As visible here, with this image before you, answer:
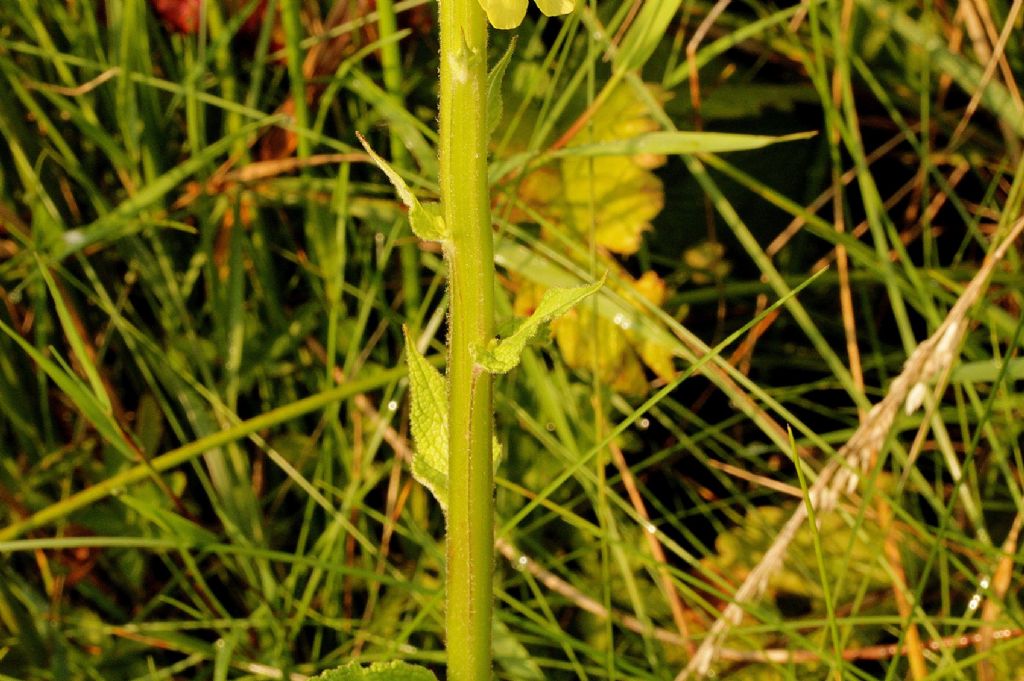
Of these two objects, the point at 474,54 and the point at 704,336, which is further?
the point at 704,336

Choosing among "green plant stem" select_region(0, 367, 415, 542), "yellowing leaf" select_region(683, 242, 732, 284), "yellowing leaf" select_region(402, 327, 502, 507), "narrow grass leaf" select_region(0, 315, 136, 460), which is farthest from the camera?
"yellowing leaf" select_region(683, 242, 732, 284)

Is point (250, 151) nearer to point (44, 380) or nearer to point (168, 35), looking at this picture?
point (168, 35)

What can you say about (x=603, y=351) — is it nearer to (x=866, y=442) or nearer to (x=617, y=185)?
(x=617, y=185)

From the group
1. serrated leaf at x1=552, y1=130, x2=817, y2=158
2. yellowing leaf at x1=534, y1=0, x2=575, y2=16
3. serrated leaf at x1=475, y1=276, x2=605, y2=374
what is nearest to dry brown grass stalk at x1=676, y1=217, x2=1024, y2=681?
serrated leaf at x1=552, y1=130, x2=817, y2=158

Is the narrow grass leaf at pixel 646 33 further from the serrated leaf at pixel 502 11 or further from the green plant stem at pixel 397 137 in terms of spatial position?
the serrated leaf at pixel 502 11

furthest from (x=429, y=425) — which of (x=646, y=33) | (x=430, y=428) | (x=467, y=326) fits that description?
(x=646, y=33)

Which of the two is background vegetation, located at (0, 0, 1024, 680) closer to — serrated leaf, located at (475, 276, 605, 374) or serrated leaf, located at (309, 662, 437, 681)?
serrated leaf, located at (309, 662, 437, 681)

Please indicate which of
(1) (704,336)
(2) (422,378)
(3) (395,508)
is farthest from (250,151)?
(2) (422,378)
